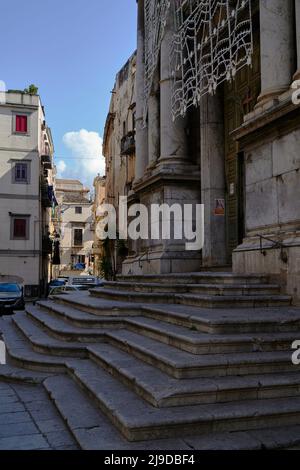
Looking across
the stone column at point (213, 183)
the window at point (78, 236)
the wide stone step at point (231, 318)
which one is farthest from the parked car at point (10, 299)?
the window at point (78, 236)

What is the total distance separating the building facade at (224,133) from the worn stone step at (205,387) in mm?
2380

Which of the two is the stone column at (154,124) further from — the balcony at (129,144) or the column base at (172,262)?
the balcony at (129,144)

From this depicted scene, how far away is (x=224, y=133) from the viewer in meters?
11.8

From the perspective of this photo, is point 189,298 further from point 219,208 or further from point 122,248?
point 122,248

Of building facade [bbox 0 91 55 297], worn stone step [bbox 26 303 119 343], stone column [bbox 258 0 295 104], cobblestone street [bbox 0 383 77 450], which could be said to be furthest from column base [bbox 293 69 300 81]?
building facade [bbox 0 91 55 297]

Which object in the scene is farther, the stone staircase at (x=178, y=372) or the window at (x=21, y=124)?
the window at (x=21, y=124)

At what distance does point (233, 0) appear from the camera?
35.1 feet

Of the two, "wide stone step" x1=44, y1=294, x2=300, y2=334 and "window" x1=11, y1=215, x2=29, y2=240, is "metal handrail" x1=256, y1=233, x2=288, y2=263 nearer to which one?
"wide stone step" x1=44, y1=294, x2=300, y2=334

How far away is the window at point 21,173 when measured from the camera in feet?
113

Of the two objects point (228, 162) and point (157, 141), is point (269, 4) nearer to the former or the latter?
point (228, 162)

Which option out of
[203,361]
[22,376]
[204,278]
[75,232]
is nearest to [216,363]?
[203,361]

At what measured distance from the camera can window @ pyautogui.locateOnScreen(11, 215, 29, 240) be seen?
33.9 m

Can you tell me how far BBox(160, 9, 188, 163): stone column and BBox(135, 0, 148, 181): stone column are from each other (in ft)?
6.87

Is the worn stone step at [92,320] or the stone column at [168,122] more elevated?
the stone column at [168,122]
